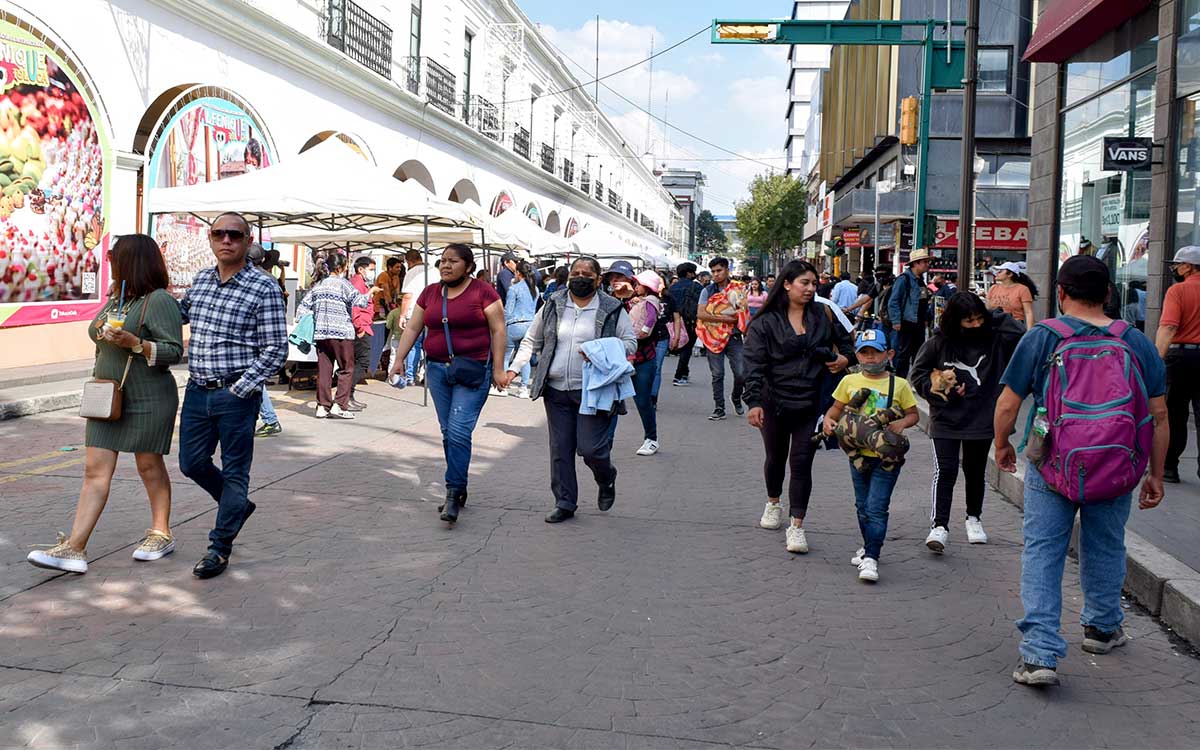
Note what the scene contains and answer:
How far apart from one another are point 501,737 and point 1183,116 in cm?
1077

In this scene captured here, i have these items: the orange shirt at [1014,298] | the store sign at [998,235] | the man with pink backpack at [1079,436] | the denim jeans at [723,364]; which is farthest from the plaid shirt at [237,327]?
the store sign at [998,235]

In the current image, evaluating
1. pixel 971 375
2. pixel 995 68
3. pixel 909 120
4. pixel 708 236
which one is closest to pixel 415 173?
pixel 909 120

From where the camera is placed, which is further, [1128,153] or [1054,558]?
[1128,153]

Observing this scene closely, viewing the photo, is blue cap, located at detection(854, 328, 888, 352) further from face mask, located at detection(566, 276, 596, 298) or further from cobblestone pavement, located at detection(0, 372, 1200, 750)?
face mask, located at detection(566, 276, 596, 298)

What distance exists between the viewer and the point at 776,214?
2795 inches

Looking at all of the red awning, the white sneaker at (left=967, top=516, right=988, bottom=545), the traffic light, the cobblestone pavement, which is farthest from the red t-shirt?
the traffic light

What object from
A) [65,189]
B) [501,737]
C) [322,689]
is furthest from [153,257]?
[65,189]

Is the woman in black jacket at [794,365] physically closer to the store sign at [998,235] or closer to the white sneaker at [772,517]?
the white sneaker at [772,517]

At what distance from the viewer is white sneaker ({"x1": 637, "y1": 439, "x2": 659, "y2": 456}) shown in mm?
9562

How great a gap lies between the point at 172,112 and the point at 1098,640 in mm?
15027

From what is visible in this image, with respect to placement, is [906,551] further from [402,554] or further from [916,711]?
[402,554]

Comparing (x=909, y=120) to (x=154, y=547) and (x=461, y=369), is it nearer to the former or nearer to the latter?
(x=461, y=369)

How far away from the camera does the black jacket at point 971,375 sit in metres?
6.23

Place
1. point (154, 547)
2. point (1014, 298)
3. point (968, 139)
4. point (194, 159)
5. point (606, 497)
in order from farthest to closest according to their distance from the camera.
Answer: point (194, 159) < point (968, 139) < point (1014, 298) < point (606, 497) < point (154, 547)
